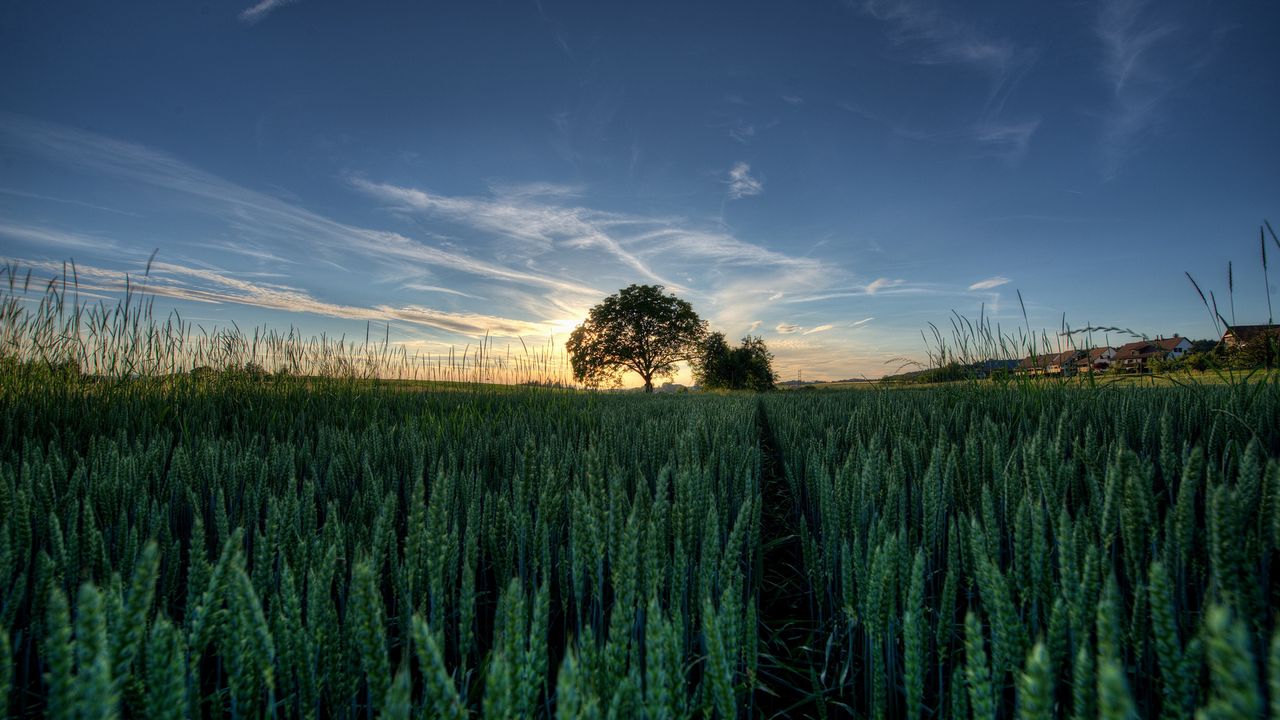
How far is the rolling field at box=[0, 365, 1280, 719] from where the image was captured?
25.6 inches

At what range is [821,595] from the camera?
5.13 feet

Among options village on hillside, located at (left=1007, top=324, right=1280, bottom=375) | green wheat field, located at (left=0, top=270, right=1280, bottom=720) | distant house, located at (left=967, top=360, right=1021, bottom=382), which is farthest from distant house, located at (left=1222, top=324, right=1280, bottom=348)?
distant house, located at (left=967, top=360, right=1021, bottom=382)

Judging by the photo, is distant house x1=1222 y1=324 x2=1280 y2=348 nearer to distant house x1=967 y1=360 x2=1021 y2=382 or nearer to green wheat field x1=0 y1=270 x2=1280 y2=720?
green wheat field x1=0 y1=270 x2=1280 y2=720

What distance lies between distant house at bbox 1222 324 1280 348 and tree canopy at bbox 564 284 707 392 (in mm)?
38883

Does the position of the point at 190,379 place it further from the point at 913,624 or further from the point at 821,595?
the point at 913,624

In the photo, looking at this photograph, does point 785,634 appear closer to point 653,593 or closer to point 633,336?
point 653,593

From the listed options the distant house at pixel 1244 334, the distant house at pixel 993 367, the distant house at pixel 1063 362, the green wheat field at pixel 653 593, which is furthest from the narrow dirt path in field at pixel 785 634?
the distant house at pixel 1063 362

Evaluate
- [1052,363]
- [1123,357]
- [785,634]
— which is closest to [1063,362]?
[1052,363]

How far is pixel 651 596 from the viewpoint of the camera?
104 cm

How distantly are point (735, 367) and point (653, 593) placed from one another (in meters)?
42.3

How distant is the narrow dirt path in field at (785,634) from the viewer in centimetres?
134

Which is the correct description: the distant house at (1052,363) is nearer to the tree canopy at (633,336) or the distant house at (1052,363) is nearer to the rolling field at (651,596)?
the rolling field at (651,596)

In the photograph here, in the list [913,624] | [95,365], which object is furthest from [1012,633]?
[95,365]

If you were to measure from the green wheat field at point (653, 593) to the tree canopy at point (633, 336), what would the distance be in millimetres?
40564
